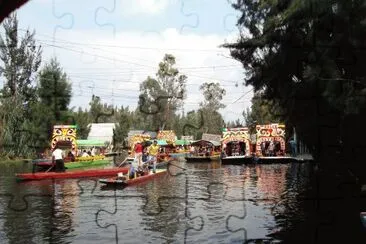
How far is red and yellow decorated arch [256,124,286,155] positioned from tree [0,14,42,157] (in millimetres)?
24247

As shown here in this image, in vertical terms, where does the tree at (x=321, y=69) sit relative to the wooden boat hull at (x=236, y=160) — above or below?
above

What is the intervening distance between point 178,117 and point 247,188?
69.6 m

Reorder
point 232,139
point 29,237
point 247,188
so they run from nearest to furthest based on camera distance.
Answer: point 29,237
point 247,188
point 232,139

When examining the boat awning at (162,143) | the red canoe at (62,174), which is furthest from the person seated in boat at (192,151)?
the red canoe at (62,174)

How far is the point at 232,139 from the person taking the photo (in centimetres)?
5503

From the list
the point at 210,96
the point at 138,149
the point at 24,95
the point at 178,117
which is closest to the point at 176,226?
the point at 138,149

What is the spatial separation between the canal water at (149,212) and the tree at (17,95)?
2763 cm

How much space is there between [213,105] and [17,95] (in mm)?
53234

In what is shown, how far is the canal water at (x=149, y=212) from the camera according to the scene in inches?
520

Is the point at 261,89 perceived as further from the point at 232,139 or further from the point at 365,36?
the point at 232,139

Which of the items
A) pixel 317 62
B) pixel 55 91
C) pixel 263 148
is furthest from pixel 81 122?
pixel 317 62

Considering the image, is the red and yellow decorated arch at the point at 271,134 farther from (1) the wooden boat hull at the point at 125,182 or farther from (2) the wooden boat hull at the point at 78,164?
(1) the wooden boat hull at the point at 125,182

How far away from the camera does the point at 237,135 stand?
54812 millimetres
